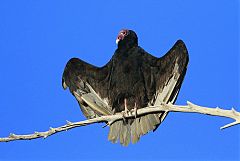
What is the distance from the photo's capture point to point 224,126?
521 centimetres

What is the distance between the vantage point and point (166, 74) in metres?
7.39

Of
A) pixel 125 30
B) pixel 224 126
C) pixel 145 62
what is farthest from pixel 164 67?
pixel 224 126

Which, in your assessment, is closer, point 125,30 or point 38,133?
point 38,133

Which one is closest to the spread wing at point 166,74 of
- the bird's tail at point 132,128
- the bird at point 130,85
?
the bird at point 130,85

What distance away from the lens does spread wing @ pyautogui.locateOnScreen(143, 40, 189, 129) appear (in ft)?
23.8

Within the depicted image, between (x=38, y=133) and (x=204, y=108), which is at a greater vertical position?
(x=38, y=133)

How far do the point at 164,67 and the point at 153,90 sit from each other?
0.29 meters

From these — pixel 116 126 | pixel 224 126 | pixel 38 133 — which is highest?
pixel 116 126

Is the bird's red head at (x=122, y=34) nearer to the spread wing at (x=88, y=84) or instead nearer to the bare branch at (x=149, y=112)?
the spread wing at (x=88, y=84)

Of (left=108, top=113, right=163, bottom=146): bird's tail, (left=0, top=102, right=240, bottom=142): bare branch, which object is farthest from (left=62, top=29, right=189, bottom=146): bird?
(left=0, top=102, right=240, bottom=142): bare branch

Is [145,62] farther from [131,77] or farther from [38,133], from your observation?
[38,133]

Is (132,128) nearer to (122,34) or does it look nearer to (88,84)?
(88,84)

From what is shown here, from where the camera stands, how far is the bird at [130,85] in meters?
7.31

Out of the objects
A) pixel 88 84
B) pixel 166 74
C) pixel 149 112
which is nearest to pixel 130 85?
pixel 166 74
